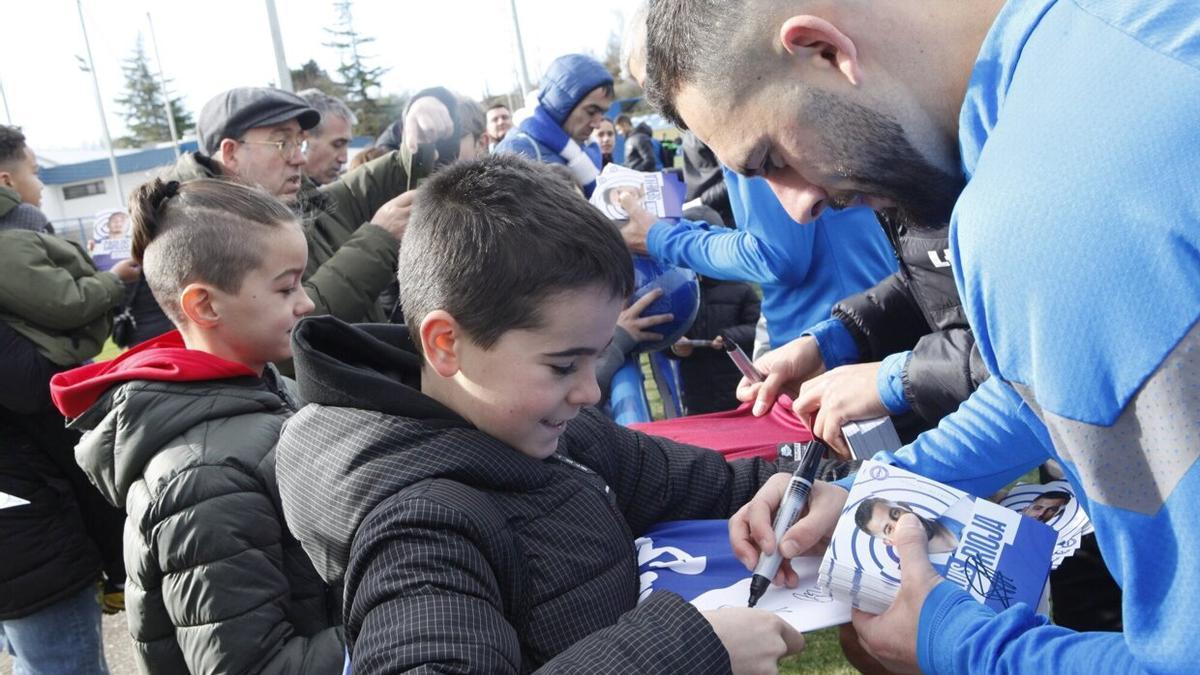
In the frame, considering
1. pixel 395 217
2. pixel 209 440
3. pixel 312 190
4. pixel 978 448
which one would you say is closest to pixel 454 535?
pixel 209 440

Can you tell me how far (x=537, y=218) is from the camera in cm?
158

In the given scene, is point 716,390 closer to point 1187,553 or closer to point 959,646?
point 959,646

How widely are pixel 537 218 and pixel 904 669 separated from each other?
954mm

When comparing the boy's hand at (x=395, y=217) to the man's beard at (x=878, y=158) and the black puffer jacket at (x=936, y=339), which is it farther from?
the man's beard at (x=878, y=158)

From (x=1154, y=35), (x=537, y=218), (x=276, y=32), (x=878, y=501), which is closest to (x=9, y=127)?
(x=276, y=32)

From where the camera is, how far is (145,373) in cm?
208

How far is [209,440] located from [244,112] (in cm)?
192

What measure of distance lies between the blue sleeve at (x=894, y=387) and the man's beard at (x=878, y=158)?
0.89 metres

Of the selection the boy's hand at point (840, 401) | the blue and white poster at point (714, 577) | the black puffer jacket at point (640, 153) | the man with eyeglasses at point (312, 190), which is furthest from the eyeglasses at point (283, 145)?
the black puffer jacket at point (640, 153)

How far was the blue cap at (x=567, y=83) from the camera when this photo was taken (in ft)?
15.7

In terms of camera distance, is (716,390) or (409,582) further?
(716,390)

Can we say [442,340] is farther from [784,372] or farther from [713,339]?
[713,339]

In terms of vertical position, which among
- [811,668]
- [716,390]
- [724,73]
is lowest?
[811,668]

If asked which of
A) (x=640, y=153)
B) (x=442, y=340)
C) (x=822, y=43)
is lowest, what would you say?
(x=640, y=153)
